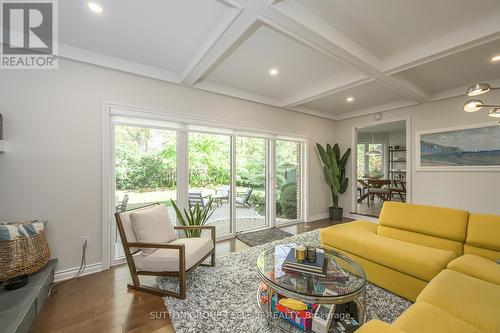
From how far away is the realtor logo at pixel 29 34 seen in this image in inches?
74.6

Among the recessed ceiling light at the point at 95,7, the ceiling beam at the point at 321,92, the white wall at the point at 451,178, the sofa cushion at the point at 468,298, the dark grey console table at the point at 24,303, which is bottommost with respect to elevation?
the dark grey console table at the point at 24,303

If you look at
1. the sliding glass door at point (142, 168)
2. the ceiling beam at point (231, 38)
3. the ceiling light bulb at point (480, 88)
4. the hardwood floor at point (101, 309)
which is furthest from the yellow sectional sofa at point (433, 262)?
the sliding glass door at point (142, 168)

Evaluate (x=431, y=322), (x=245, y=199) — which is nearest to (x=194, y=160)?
(x=245, y=199)

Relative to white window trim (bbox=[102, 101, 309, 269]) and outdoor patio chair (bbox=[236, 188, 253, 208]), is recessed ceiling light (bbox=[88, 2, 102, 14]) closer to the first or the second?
white window trim (bbox=[102, 101, 309, 269])

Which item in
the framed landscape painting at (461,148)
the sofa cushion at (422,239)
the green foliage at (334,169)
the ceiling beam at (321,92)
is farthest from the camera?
the green foliage at (334,169)

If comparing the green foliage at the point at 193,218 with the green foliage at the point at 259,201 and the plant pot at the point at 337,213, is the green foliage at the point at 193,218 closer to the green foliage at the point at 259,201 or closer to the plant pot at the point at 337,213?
the green foliage at the point at 259,201

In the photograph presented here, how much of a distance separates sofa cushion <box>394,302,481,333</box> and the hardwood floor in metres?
1.66

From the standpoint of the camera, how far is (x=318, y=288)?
1.56m

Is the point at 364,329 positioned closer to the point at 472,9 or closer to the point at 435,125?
the point at 472,9

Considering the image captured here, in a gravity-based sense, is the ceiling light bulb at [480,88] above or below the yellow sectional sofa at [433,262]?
above

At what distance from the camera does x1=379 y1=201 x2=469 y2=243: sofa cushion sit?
222 cm

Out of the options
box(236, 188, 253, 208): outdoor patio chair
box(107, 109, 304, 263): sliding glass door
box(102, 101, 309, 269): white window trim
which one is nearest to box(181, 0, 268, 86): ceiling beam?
box(102, 101, 309, 269): white window trim

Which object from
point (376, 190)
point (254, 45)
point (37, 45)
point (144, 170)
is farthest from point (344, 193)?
point (37, 45)

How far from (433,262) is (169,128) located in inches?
139
